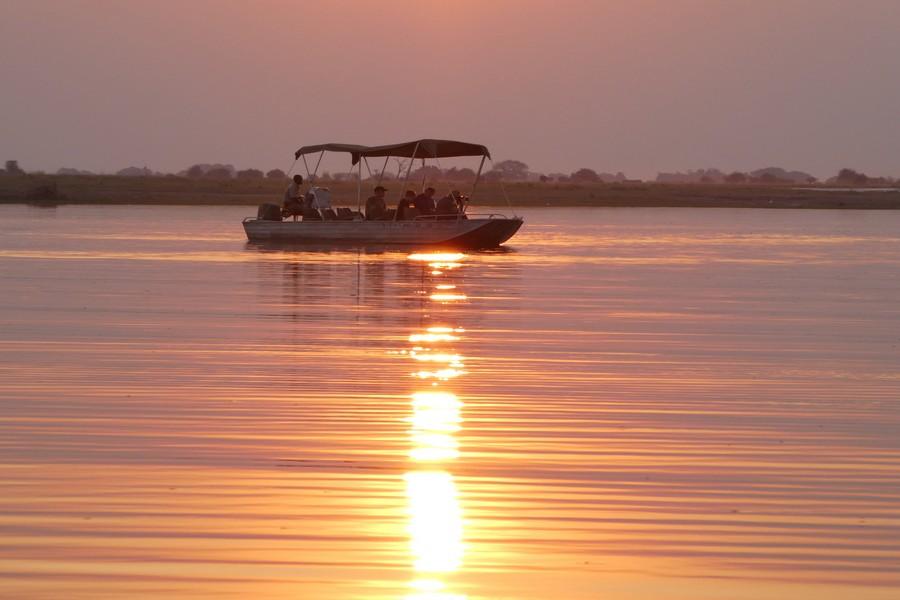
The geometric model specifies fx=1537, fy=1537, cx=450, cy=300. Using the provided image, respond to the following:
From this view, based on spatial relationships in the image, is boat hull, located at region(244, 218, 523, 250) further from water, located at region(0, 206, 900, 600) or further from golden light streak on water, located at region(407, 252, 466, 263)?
water, located at region(0, 206, 900, 600)

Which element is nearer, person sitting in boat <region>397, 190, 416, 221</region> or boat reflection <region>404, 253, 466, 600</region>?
boat reflection <region>404, 253, 466, 600</region>

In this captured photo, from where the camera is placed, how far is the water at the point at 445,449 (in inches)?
248

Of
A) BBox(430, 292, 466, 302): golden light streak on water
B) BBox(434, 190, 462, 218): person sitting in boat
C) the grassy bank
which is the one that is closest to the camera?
BBox(430, 292, 466, 302): golden light streak on water

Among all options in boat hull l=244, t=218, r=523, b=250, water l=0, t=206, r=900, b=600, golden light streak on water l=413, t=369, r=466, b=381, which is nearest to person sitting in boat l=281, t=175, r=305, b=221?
boat hull l=244, t=218, r=523, b=250

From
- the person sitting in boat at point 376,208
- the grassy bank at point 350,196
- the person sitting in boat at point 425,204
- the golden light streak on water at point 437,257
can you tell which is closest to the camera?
the golden light streak on water at point 437,257

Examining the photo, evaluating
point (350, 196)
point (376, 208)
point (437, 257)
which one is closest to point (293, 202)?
point (376, 208)

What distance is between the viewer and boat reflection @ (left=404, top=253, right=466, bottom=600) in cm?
630

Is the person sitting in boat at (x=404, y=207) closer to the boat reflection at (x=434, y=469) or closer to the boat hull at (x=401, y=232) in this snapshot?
the boat hull at (x=401, y=232)

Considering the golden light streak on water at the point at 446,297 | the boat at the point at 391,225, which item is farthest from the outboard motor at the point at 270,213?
the golden light streak on water at the point at 446,297

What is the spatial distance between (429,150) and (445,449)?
1115 inches

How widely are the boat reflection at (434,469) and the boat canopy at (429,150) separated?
2043cm

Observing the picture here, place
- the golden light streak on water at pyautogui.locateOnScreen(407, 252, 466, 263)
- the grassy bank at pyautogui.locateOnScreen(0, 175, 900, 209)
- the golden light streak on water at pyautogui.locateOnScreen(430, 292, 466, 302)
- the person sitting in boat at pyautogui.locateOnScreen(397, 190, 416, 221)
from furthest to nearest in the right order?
1. the grassy bank at pyautogui.locateOnScreen(0, 175, 900, 209)
2. the person sitting in boat at pyautogui.locateOnScreen(397, 190, 416, 221)
3. the golden light streak on water at pyautogui.locateOnScreen(407, 252, 466, 263)
4. the golden light streak on water at pyautogui.locateOnScreen(430, 292, 466, 302)

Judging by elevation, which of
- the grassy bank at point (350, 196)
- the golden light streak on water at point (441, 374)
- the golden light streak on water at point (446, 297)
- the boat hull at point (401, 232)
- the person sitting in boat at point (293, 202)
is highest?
the golden light streak on water at point (441, 374)

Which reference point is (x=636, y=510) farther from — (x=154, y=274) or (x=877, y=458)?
(x=154, y=274)
